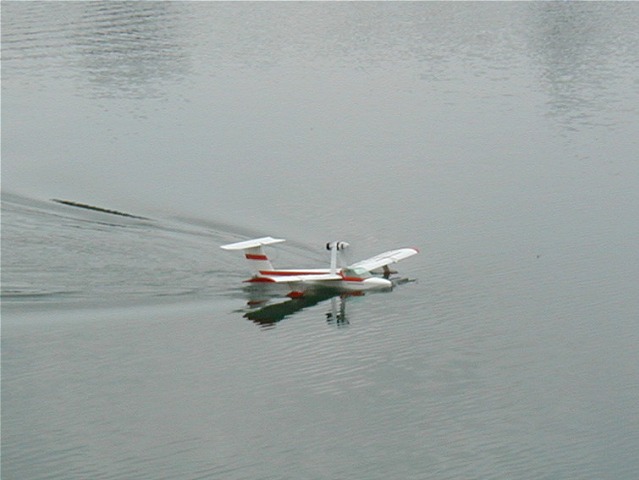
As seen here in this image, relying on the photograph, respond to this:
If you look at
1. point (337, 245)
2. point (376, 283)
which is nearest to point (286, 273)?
point (337, 245)

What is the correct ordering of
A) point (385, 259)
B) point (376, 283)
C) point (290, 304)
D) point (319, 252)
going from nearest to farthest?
point (290, 304)
point (376, 283)
point (385, 259)
point (319, 252)

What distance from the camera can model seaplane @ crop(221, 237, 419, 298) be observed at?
4697 centimetres

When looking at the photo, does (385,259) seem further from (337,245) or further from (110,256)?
(110,256)

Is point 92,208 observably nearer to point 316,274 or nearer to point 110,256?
point 110,256

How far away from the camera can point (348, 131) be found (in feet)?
226

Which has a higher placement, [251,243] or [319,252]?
[251,243]

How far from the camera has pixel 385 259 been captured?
48969mm

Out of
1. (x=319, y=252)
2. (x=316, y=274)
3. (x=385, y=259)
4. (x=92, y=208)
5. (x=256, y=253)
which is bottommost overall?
(x=316, y=274)

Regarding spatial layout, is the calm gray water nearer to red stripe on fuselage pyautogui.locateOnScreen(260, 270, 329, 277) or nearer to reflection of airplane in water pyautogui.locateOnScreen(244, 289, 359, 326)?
reflection of airplane in water pyautogui.locateOnScreen(244, 289, 359, 326)

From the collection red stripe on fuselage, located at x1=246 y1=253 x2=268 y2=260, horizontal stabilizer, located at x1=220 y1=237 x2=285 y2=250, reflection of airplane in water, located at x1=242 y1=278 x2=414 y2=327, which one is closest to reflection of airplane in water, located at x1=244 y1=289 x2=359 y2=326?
reflection of airplane in water, located at x1=242 y1=278 x2=414 y2=327

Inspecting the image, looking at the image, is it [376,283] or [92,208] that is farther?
[92,208]

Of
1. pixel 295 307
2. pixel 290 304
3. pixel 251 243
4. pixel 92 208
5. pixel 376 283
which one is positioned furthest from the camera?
pixel 92 208

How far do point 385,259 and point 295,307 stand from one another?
186 inches

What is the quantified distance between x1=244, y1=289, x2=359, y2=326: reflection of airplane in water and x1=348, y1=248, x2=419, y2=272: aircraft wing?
1530mm
